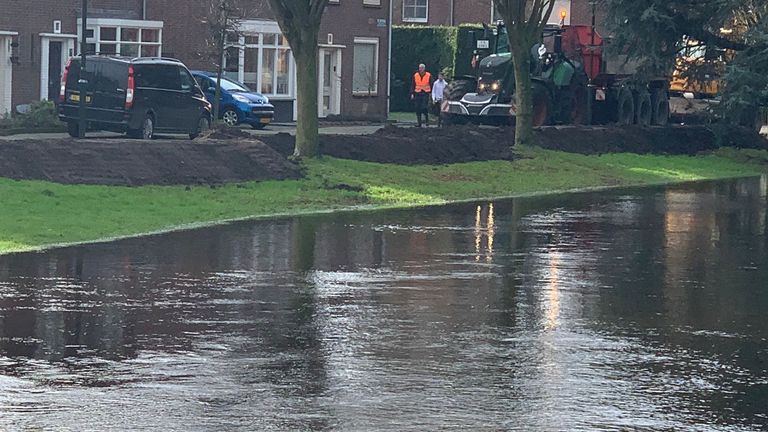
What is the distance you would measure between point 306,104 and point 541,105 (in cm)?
1452

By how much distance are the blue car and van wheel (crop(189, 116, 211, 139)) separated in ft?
17.4

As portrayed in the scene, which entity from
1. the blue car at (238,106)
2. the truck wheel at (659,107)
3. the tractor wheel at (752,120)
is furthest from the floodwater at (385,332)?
the truck wheel at (659,107)

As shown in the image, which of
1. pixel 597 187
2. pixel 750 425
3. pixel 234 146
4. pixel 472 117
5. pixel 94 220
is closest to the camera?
pixel 750 425

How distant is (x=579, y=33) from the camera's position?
45.3m

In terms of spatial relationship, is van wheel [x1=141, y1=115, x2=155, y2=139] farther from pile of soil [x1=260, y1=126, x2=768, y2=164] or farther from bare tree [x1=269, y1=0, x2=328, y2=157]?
bare tree [x1=269, y1=0, x2=328, y2=157]

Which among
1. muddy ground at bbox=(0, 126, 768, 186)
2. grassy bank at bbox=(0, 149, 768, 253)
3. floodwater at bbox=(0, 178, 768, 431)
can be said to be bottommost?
floodwater at bbox=(0, 178, 768, 431)

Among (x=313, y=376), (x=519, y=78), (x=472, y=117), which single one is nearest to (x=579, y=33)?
(x=472, y=117)

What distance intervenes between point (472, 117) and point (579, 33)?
4.98 meters

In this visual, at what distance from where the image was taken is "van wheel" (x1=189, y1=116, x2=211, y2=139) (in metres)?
35.4

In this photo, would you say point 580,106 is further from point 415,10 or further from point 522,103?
point 415,10

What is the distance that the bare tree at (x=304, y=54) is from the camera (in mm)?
29375

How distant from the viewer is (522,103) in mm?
36719

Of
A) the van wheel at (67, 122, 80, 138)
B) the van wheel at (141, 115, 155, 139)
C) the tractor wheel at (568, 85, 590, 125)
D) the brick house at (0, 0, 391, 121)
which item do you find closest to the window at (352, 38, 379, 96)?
the brick house at (0, 0, 391, 121)

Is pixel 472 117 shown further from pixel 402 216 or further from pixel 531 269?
pixel 531 269
